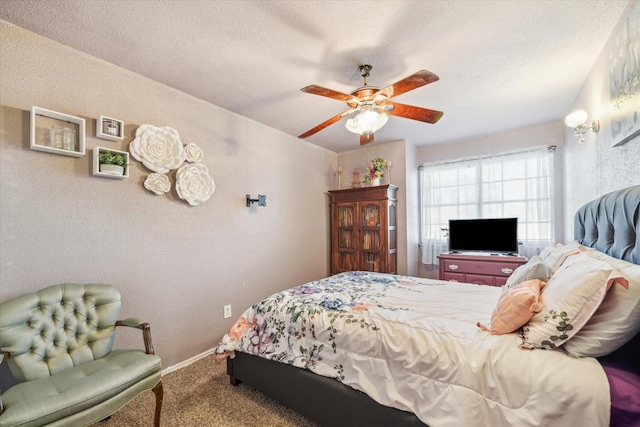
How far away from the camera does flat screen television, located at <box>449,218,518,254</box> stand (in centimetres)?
325

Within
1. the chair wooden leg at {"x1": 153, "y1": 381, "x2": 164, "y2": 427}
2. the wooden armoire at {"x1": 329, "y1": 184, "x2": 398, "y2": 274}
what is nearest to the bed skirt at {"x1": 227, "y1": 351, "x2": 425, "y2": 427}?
the chair wooden leg at {"x1": 153, "y1": 381, "x2": 164, "y2": 427}

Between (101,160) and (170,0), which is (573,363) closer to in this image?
(170,0)

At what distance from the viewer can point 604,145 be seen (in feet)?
6.10

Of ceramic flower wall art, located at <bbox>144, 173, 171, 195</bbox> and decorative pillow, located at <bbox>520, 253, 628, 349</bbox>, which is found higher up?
ceramic flower wall art, located at <bbox>144, 173, 171, 195</bbox>

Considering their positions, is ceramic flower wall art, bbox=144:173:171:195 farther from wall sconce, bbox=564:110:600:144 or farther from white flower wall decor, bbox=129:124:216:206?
wall sconce, bbox=564:110:600:144

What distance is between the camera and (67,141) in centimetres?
179

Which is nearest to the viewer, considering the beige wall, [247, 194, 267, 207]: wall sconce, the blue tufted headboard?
the blue tufted headboard

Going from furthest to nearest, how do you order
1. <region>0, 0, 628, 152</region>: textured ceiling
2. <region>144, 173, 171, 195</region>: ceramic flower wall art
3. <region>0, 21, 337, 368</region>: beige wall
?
<region>144, 173, 171, 195</region>: ceramic flower wall art < <region>0, 21, 337, 368</region>: beige wall < <region>0, 0, 628, 152</region>: textured ceiling

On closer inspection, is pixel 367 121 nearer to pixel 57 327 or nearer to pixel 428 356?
pixel 428 356

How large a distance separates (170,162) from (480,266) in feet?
11.4

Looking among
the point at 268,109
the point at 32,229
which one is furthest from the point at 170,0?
the point at 32,229

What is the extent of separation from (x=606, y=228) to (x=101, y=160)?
3247 mm

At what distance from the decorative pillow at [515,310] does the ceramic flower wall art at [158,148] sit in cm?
250

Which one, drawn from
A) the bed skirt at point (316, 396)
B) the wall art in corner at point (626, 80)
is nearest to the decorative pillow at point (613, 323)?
the bed skirt at point (316, 396)
